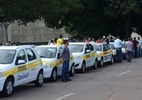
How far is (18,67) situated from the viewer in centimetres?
1309

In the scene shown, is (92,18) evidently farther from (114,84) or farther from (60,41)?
(114,84)

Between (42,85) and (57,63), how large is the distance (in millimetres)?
2044

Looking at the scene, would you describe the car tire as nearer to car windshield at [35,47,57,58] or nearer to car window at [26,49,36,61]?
car window at [26,49,36,61]

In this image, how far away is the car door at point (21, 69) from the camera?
13.1 m

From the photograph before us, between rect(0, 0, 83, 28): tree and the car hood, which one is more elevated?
rect(0, 0, 83, 28): tree

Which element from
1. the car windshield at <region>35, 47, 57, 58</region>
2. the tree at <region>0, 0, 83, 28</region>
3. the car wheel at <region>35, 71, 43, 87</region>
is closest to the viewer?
the car wheel at <region>35, 71, 43, 87</region>


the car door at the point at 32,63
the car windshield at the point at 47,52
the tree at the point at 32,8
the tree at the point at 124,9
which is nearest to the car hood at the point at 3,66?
the car door at the point at 32,63

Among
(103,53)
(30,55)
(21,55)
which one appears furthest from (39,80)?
(103,53)

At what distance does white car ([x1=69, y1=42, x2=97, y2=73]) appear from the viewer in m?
21.1

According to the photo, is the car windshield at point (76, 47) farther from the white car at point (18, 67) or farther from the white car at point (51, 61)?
the white car at point (18, 67)

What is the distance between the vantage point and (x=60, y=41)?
22.6 metres

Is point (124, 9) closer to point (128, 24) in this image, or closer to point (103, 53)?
point (128, 24)

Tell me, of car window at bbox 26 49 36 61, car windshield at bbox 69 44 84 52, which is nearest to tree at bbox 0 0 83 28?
car windshield at bbox 69 44 84 52

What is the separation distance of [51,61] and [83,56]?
5038 mm
